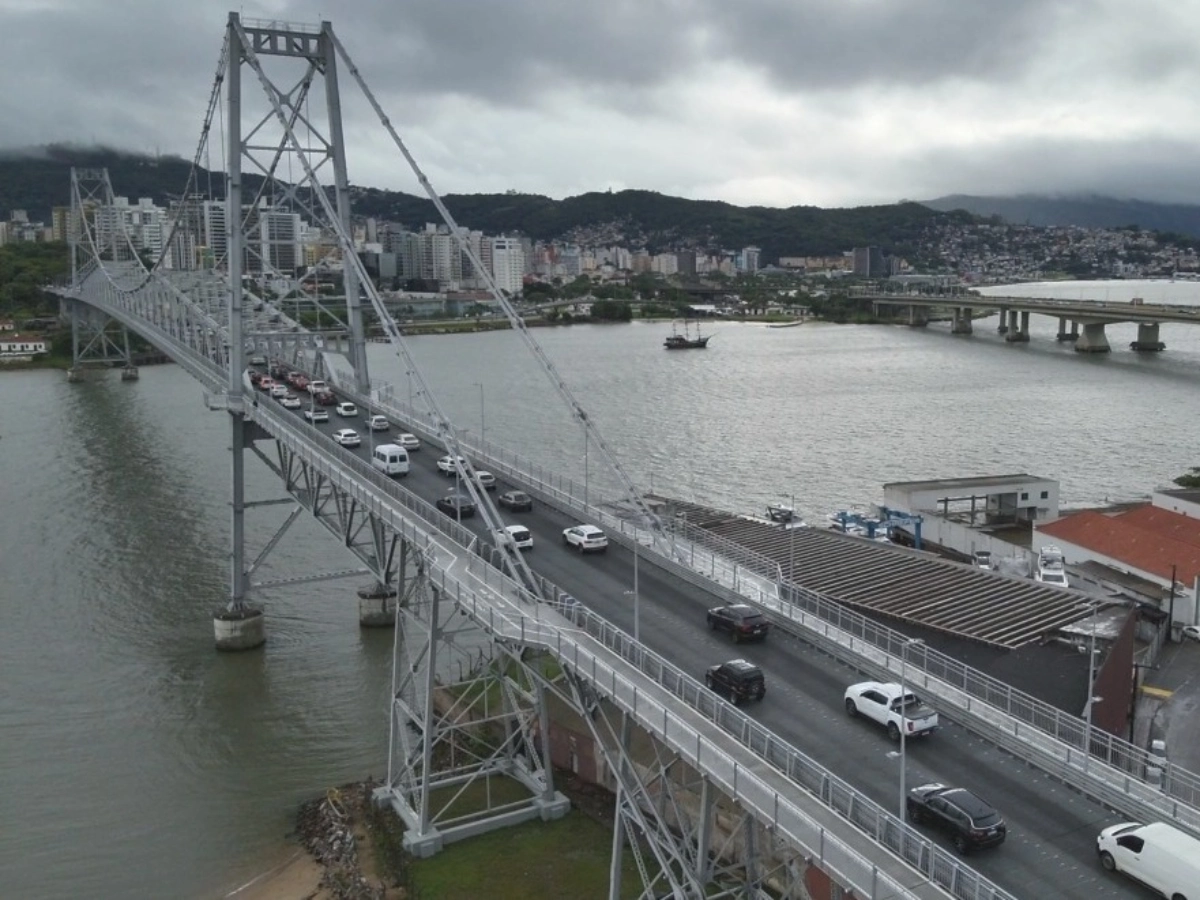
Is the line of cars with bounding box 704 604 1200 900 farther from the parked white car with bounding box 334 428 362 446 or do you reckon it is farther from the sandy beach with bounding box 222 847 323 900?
the parked white car with bounding box 334 428 362 446

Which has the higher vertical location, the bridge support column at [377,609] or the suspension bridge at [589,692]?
the suspension bridge at [589,692]

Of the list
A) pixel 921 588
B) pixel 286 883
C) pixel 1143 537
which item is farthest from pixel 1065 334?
pixel 286 883

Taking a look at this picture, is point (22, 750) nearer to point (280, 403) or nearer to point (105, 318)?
point (280, 403)

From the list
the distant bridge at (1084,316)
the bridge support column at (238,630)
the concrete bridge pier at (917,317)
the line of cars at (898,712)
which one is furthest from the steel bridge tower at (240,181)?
the concrete bridge pier at (917,317)

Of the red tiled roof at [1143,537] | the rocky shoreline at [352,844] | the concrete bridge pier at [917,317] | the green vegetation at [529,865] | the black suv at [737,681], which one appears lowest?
the rocky shoreline at [352,844]

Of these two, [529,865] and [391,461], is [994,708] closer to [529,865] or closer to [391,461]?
[529,865]

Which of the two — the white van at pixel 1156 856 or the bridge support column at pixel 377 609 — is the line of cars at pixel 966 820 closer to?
the white van at pixel 1156 856
